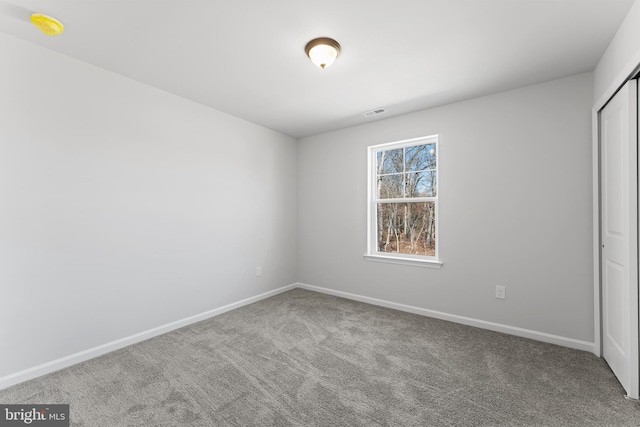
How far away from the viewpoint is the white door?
1817mm

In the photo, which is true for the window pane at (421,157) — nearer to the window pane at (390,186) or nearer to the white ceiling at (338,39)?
the window pane at (390,186)

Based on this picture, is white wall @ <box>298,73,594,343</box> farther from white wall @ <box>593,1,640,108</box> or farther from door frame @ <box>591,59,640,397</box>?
white wall @ <box>593,1,640,108</box>

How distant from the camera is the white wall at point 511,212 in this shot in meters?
2.52

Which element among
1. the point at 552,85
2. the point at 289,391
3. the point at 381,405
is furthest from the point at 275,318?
the point at 552,85

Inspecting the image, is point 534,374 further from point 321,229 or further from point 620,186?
point 321,229

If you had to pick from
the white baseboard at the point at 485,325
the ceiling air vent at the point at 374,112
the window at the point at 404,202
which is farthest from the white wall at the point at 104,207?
the window at the point at 404,202

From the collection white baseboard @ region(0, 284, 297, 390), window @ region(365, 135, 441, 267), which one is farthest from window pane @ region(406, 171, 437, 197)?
white baseboard @ region(0, 284, 297, 390)

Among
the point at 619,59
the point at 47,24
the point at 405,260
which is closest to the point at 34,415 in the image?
the point at 47,24

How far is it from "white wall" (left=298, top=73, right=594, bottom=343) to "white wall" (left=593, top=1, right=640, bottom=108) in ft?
0.75

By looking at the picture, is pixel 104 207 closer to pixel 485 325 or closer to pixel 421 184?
pixel 421 184

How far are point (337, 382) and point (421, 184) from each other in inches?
97.8

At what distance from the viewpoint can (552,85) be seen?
262 centimetres

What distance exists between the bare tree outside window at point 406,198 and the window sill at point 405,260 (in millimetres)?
129

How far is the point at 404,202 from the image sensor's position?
368cm
